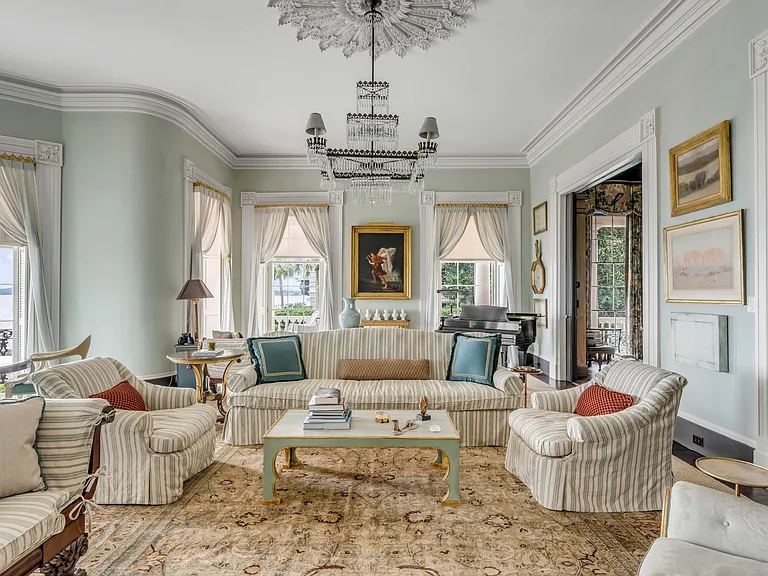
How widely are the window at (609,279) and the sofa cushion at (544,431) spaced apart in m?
5.59

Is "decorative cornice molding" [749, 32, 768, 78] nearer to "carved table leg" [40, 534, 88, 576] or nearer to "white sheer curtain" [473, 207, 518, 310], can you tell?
"carved table leg" [40, 534, 88, 576]

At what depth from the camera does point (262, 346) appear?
448 centimetres

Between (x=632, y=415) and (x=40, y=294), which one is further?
(x=40, y=294)

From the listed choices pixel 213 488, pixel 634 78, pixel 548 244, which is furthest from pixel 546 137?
pixel 213 488

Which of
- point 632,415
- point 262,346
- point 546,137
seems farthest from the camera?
point 546,137

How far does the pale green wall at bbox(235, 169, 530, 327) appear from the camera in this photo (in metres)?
8.20

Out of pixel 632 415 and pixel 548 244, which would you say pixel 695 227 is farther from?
pixel 548 244

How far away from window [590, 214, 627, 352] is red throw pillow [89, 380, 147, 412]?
7396 mm

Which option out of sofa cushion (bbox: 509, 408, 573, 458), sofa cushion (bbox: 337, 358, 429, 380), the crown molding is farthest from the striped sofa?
the crown molding

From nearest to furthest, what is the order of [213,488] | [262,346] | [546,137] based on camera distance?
[213,488]
[262,346]
[546,137]

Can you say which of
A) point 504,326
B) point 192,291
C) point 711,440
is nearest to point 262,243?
point 192,291

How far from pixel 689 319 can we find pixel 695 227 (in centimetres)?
74

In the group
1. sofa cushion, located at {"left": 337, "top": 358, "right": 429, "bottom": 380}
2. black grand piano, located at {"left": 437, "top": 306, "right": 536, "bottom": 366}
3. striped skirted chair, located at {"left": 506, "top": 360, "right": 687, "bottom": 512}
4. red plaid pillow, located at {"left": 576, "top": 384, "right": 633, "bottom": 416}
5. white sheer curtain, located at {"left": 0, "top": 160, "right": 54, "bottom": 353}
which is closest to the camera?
striped skirted chair, located at {"left": 506, "top": 360, "right": 687, "bottom": 512}

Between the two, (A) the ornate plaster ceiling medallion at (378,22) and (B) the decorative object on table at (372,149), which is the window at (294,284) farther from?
(A) the ornate plaster ceiling medallion at (378,22)
